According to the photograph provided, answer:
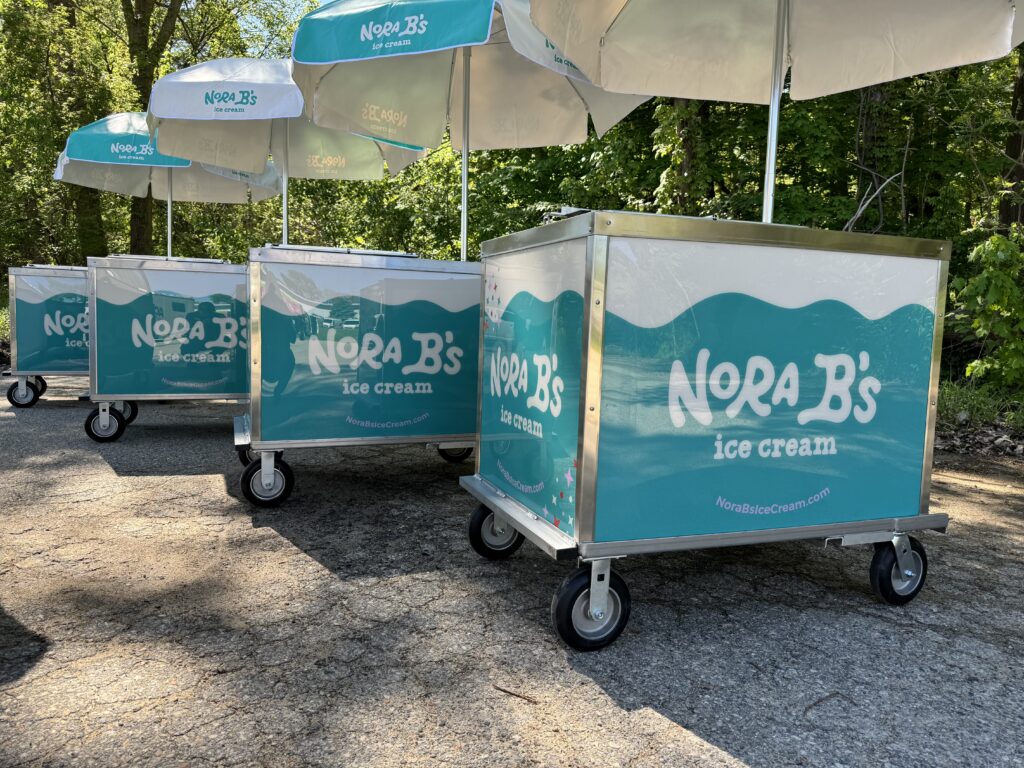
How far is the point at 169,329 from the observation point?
7.01 m

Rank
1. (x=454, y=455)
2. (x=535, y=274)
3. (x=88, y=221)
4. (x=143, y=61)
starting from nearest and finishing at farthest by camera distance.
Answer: (x=535, y=274) → (x=454, y=455) → (x=143, y=61) → (x=88, y=221)

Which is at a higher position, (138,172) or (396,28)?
(138,172)

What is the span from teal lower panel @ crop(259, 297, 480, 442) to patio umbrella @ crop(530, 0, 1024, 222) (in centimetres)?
193

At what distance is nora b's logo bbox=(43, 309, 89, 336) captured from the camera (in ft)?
30.0

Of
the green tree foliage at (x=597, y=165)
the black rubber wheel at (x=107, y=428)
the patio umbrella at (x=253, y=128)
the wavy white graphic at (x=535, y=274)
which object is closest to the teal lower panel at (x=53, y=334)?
the black rubber wheel at (x=107, y=428)

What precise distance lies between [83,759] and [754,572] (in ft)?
9.75

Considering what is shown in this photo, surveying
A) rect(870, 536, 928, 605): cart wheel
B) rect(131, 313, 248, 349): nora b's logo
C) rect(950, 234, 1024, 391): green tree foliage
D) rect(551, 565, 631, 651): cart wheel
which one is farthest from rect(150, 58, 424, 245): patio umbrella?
rect(950, 234, 1024, 391): green tree foliage

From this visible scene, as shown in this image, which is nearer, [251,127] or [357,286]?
[357,286]

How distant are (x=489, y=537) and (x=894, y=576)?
73.7 inches

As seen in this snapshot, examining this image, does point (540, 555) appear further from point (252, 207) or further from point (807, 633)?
point (252, 207)

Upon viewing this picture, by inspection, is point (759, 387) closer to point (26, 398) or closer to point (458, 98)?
point (458, 98)

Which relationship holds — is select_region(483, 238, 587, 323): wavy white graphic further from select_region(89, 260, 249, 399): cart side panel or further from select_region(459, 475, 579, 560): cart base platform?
select_region(89, 260, 249, 399): cart side panel

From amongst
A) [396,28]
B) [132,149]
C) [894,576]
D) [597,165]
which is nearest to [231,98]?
[396,28]

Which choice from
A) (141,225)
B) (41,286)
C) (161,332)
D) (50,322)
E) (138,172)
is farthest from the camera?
(141,225)
